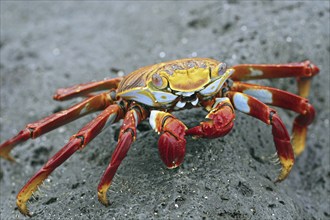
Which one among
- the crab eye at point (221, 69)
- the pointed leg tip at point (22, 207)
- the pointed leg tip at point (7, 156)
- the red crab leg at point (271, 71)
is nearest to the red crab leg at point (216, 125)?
the crab eye at point (221, 69)

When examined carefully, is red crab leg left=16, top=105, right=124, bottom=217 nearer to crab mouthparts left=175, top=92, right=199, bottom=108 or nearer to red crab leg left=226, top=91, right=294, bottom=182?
crab mouthparts left=175, top=92, right=199, bottom=108

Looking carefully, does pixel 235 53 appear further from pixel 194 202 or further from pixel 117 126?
pixel 194 202

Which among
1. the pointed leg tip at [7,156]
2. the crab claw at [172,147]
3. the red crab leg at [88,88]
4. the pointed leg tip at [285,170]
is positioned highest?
the red crab leg at [88,88]

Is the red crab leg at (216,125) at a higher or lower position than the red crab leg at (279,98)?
higher

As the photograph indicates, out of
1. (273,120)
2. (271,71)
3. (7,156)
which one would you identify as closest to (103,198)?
(273,120)

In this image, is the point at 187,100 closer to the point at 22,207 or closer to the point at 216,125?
the point at 216,125

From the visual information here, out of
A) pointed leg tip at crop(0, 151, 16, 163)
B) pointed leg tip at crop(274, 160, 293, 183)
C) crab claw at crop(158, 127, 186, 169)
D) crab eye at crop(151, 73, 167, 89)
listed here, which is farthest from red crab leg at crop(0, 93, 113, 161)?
pointed leg tip at crop(274, 160, 293, 183)

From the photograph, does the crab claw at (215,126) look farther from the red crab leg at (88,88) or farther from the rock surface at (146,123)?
the red crab leg at (88,88)
